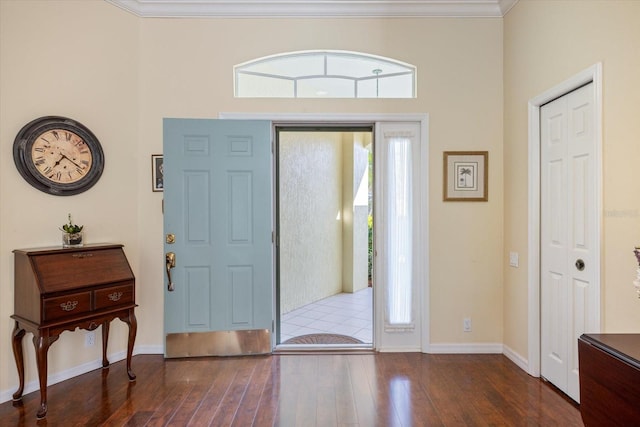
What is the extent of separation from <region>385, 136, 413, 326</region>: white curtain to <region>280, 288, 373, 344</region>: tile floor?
61cm

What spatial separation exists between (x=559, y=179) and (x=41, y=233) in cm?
387

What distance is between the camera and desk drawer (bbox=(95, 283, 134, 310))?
2.56 m

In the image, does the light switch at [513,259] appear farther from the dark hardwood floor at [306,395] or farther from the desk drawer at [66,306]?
the desk drawer at [66,306]

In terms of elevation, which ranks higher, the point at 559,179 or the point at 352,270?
the point at 559,179

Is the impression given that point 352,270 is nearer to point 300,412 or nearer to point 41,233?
point 300,412

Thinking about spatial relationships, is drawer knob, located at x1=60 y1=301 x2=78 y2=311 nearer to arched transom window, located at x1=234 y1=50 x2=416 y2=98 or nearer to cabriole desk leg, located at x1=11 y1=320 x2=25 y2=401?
cabriole desk leg, located at x1=11 y1=320 x2=25 y2=401

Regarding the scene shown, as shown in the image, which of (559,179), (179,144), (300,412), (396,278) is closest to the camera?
(300,412)

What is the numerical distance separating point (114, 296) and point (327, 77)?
102 inches

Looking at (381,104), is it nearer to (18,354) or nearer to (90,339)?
(90,339)

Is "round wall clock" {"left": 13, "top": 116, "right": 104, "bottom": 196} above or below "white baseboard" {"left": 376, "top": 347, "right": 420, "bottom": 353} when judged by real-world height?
above

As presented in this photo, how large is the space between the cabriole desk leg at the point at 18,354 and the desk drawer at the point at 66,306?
377 millimetres

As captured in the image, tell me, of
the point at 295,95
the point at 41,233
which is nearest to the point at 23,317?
the point at 41,233

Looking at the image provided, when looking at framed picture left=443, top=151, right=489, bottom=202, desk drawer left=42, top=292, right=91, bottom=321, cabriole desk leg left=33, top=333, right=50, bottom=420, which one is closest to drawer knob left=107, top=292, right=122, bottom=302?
desk drawer left=42, top=292, right=91, bottom=321

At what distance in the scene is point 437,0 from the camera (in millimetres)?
3203
